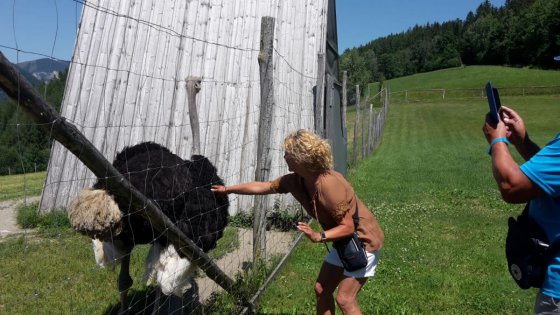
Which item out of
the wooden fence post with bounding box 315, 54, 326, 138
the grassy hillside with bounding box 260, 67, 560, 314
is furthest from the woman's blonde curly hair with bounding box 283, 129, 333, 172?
the wooden fence post with bounding box 315, 54, 326, 138

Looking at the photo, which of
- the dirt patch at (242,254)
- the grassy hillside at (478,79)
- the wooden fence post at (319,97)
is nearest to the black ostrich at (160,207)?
the dirt patch at (242,254)

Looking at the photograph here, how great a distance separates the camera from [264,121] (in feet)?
18.6

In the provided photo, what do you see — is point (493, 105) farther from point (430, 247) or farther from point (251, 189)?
point (430, 247)

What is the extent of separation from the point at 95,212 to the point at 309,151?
1.49m

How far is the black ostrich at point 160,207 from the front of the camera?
3.64 m

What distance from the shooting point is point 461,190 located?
39.9 ft

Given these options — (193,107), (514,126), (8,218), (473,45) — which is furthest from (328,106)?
(473,45)

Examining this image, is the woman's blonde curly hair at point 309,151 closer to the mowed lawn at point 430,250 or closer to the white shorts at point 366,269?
the white shorts at point 366,269

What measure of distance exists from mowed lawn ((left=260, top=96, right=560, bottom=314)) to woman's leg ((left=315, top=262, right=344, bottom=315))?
0.98 m

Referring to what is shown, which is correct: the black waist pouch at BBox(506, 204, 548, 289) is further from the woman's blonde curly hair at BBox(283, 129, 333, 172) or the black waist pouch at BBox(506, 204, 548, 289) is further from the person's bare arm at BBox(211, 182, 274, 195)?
the person's bare arm at BBox(211, 182, 274, 195)

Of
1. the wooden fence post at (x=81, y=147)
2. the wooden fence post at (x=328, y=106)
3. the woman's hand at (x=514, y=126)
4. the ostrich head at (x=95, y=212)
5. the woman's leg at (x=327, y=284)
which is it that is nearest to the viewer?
the wooden fence post at (x=81, y=147)

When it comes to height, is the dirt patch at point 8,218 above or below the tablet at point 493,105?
below

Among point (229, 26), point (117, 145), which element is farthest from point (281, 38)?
point (117, 145)

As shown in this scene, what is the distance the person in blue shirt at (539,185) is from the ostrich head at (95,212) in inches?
93.5
